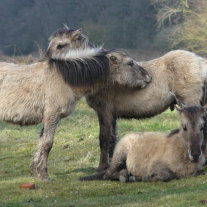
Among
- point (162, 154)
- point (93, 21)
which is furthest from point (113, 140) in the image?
point (93, 21)

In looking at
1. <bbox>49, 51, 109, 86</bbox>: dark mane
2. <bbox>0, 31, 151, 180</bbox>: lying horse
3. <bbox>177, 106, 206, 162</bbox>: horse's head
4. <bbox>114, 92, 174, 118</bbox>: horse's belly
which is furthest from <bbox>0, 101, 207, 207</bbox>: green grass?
<bbox>49, 51, 109, 86</bbox>: dark mane

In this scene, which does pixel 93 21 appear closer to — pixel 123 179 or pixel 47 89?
pixel 47 89

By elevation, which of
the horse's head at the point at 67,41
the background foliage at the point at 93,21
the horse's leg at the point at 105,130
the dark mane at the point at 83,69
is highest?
the background foliage at the point at 93,21

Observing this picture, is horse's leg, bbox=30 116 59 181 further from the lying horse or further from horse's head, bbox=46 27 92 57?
horse's head, bbox=46 27 92 57

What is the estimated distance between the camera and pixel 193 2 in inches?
1818

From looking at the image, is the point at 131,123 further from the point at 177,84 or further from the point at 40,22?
the point at 40,22

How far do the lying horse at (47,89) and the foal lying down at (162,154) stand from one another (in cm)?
110

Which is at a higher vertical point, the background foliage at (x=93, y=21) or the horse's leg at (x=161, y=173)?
the background foliage at (x=93, y=21)

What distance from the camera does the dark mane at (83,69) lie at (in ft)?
35.1

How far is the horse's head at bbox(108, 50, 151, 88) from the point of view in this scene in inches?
453

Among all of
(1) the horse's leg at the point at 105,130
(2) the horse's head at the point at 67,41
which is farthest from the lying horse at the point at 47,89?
(2) the horse's head at the point at 67,41

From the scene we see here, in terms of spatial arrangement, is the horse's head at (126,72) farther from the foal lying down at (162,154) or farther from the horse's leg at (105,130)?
the foal lying down at (162,154)

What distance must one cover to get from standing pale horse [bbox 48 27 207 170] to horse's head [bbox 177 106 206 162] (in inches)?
63.5

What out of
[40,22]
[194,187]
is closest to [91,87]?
[194,187]
